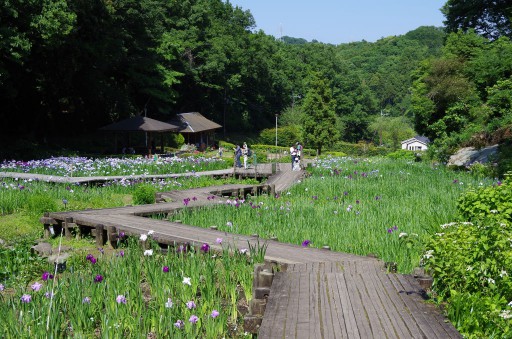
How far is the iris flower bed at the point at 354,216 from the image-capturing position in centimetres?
837

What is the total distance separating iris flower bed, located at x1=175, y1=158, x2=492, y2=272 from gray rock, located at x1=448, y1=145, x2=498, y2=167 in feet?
19.1

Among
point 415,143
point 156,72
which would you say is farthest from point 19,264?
point 415,143

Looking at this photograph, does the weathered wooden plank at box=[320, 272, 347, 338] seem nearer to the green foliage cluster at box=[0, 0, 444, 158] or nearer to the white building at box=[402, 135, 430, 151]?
the green foliage cluster at box=[0, 0, 444, 158]

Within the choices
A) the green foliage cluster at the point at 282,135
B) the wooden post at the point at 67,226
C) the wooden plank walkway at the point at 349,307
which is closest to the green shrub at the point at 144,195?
the wooden post at the point at 67,226

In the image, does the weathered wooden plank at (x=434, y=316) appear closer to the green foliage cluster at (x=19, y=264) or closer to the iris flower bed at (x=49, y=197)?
the green foliage cluster at (x=19, y=264)

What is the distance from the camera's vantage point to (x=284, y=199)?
14.3 m

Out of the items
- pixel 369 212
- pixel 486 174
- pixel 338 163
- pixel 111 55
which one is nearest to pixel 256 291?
pixel 369 212

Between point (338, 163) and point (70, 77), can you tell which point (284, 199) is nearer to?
point (338, 163)

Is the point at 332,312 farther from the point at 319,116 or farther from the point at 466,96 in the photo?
the point at 319,116

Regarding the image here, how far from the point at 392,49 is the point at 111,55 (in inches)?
4399

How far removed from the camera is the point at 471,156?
77.9 ft

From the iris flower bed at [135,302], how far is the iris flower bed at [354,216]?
6.73 feet

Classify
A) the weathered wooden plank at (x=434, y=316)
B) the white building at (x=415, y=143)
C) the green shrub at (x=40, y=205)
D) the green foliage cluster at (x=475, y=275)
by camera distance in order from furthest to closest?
the white building at (x=415, y=143) < the green shrub at (x=40, y=205) < the green foliage cluster at (x=475, y=275) < the weathered wooden plank at (x=434, y=316)

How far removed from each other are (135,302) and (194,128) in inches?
1520
